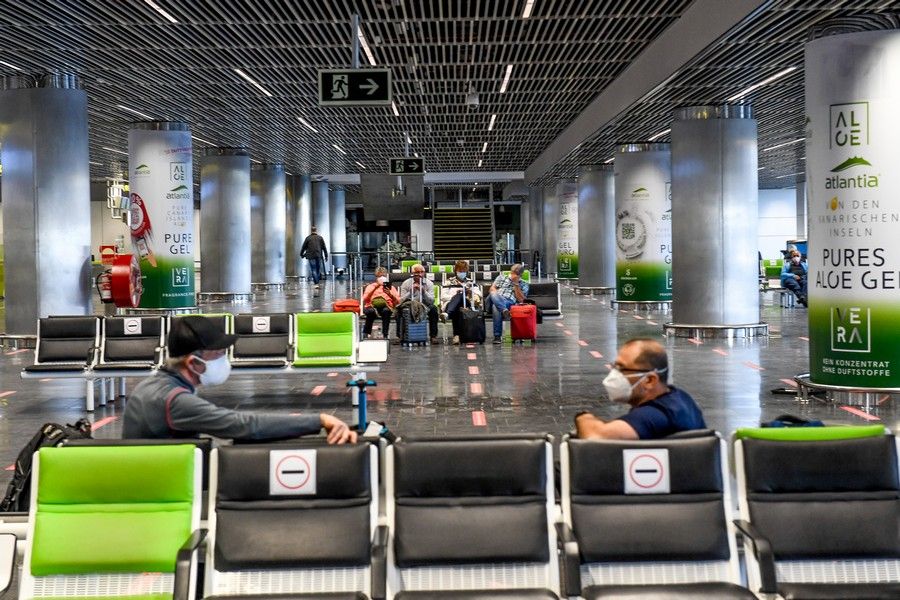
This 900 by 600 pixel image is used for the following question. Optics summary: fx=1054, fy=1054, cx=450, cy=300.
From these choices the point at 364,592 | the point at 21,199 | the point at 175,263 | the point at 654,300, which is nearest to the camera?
the point at 364,592

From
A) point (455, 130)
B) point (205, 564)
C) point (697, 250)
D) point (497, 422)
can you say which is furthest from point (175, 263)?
point (205, 564)

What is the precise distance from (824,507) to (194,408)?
286 centimetres

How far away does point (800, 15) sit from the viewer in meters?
12.6

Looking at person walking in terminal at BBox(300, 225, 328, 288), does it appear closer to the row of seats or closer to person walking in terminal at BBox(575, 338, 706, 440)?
person walking in terminal at BBox(575, 338, 706, 440)

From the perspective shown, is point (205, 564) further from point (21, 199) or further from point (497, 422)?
point (21, 199)

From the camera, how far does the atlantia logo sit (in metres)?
11.1

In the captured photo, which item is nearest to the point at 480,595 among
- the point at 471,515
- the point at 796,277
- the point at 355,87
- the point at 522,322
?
the point at 471,515

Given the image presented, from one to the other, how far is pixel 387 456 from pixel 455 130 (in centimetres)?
2569

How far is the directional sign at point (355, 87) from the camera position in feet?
46.3

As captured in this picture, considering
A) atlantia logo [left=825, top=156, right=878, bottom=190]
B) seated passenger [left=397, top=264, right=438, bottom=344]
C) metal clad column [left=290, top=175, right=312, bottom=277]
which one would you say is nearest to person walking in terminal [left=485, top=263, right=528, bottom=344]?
seated passenger [left=397, top=264, right=438, bottom=344]

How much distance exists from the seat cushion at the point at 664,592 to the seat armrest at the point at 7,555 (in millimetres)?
2309

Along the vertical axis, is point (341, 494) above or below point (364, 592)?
above

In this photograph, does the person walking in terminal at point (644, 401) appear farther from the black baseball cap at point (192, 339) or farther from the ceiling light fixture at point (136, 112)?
the ceiling light fixture at point (136, 112)

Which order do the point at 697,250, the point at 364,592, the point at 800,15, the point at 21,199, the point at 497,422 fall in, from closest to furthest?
the point at 364,592 → the point at 497,422 → the point at 800,15 → the point at 21,199 → the point at 697,250
